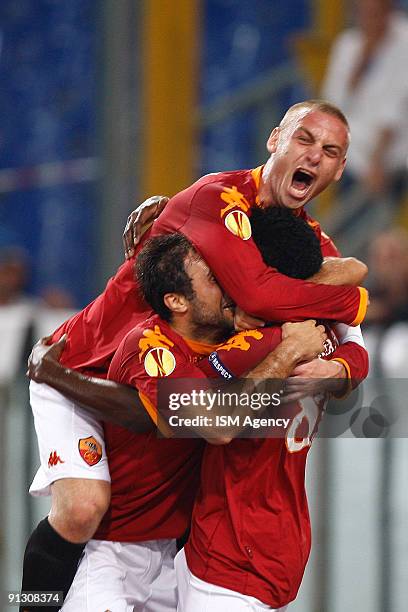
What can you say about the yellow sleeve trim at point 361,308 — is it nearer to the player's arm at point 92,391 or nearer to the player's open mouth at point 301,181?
the player's open mouth at point 301,181

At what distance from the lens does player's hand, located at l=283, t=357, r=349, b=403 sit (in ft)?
7.86

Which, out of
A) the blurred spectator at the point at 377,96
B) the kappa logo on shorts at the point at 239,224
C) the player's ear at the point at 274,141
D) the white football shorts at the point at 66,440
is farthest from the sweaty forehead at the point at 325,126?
the blurred spectator at the point at 377,96

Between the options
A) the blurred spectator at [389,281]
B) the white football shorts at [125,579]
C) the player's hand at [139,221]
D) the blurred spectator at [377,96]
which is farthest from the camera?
the blurred spectator at [377,96]

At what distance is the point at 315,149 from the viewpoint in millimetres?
2547

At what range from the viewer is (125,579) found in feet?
8.74

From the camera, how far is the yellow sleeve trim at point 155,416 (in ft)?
7.86

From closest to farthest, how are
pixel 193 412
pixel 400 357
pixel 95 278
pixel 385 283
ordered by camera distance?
pixel 193 412
pixel 400 357
pixel 385 283
pixel 95 278

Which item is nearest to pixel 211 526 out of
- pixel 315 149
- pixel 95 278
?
pixel 315 149

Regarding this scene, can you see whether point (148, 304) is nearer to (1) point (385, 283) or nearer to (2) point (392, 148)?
(1) point (385, 283)

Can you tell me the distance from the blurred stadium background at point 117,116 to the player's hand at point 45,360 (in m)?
2.14

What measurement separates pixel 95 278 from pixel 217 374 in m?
4.16

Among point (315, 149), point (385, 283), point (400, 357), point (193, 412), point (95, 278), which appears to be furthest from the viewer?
point (95, 278)

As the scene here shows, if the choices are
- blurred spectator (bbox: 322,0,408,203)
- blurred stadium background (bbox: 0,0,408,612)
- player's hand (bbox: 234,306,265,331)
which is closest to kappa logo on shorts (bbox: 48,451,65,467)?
player's hand (bbox: 234,306,265,331)

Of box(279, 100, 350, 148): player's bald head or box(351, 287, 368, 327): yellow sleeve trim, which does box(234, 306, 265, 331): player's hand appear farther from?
box(279, 100, 350, 148): player's bald head
